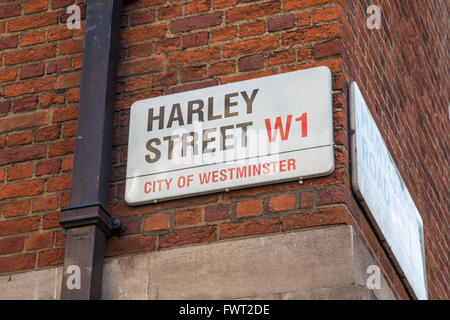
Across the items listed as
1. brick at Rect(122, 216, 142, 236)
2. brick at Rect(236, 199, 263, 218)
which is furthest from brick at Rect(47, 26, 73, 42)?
brick at Rect(236, 199, 263, 218)

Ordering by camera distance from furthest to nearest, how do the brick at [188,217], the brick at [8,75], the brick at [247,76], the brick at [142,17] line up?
1. the brick at [8,75]
2. the brick at [142,17]
3. the brick at [247,76]
4. the brick at [188,217]

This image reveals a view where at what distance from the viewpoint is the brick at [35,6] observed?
571cm

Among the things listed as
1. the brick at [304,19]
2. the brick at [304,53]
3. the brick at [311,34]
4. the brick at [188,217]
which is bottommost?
the brick at [188,217]

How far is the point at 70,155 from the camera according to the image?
516 cm

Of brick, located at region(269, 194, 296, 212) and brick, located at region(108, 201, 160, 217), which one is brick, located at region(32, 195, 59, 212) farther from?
brick, located at region(269, 194, 296, 212)

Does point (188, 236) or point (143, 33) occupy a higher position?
point (143, 33)

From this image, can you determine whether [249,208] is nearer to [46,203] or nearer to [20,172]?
[46,203]

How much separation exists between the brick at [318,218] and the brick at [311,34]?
929 millimetres

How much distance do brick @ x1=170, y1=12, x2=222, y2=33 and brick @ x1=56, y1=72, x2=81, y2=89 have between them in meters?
0.56

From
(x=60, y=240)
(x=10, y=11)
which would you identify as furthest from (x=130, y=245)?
(x=10, y=11)

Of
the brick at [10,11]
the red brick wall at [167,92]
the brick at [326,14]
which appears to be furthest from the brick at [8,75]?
the brick at [326,14]

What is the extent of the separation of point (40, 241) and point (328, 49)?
1694 mm

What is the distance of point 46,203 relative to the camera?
509 centimetres

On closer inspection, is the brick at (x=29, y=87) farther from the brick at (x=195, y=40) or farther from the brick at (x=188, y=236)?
the brick at (x=188, y=236)
